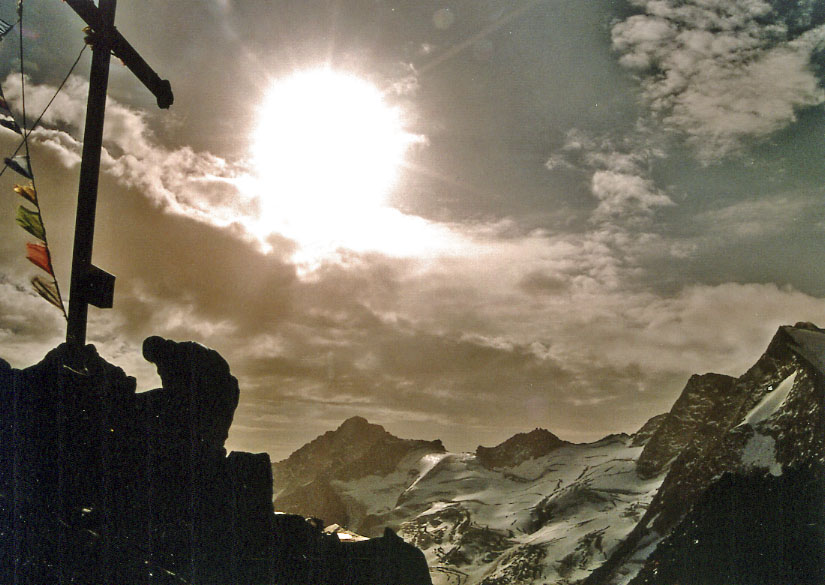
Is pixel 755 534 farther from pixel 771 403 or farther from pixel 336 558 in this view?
pixel 336 558

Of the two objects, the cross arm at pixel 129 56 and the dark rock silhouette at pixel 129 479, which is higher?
the cross arm at pixel 129 56

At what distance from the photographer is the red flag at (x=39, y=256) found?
18.0 metres

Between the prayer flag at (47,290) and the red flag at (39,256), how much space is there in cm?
33

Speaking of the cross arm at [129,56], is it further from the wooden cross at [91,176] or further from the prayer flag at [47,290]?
the prayer flag at [47,290]

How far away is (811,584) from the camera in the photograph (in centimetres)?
8569

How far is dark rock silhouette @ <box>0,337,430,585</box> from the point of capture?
17.2 m

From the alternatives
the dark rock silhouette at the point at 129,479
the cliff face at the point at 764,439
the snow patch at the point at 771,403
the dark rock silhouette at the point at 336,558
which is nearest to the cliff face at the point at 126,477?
the dark rock silhouette at the point at 129,479

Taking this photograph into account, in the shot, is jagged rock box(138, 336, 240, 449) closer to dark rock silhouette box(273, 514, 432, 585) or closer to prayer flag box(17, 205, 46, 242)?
prayer flag box(17, 205, 46, 242)

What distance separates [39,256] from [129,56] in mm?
6880

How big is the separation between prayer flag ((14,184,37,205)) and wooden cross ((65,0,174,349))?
1240mm

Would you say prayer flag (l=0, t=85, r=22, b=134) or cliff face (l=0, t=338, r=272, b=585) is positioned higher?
prayer flag (l=0, t=85, r=22, b=134)

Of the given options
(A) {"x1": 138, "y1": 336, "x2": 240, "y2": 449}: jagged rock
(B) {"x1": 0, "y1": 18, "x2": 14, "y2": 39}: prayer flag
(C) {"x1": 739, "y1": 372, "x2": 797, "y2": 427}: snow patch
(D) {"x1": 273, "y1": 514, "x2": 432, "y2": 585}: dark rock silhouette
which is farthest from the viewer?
(C) {"x1": 739, "y1": 372, "x2": 797, "y2": 427}: snow patch

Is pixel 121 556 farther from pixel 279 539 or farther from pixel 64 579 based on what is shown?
pixel 279 539

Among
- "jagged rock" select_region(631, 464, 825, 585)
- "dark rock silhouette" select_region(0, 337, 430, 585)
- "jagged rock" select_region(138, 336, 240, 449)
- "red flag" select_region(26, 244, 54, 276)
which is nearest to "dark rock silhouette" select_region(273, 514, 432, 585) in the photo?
"dark rock silhouette" select_region(0, 337, 430, 585)
